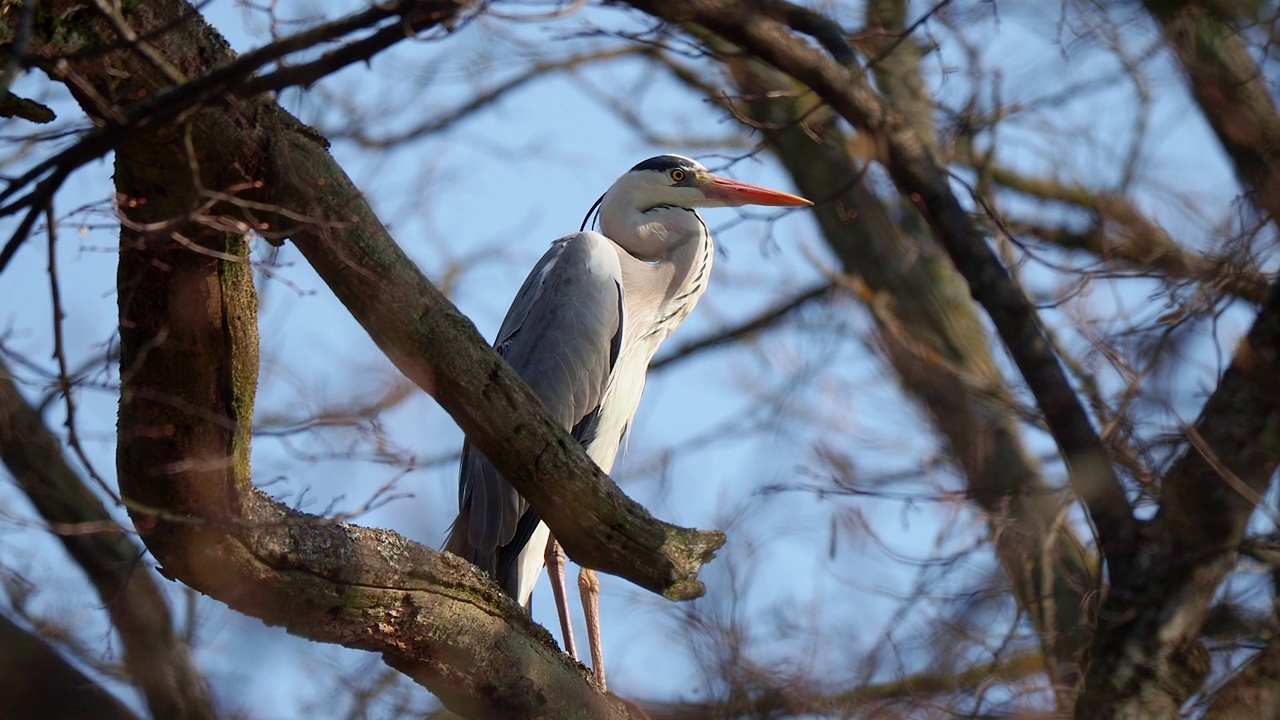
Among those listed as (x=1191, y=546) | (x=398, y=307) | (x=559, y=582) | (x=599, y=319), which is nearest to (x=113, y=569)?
(x=559, y=582)

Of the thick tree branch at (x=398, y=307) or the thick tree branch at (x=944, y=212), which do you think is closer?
the thick tree branch at (x=398, y=307)

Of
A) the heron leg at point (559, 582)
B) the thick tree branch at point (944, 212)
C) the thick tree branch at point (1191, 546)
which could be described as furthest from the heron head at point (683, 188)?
the thick tree branch at point (1191, 546)

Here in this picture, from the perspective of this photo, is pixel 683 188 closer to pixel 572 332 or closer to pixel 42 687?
pixel 572 332

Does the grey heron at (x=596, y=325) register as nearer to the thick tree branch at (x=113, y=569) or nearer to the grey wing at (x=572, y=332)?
the grey wing at (x=572, y=332)

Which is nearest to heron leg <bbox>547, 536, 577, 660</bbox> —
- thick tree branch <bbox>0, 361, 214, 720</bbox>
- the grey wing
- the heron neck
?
the grey wing

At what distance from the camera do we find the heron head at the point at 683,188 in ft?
16.6

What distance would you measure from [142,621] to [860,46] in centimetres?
331

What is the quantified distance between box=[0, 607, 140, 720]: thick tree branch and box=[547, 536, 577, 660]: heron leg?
1664 millimetres

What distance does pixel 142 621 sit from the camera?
12.5ft

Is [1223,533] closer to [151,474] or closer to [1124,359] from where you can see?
[1124,359]

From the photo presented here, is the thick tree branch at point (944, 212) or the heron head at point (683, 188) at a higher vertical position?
the heron head at point (683, 188)

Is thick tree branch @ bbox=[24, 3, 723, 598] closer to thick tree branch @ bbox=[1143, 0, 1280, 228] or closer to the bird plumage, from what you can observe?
the bird plumage

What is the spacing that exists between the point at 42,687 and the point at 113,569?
1677 mm

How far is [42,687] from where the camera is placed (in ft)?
7.68
